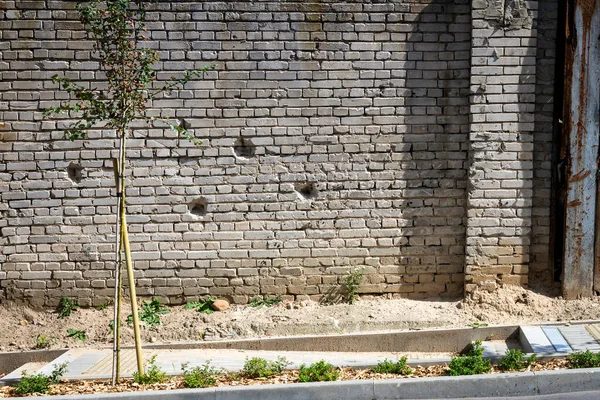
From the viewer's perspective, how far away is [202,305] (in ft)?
23.5

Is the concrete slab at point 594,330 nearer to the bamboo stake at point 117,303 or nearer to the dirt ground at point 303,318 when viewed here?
the dirt ground at point 303,318

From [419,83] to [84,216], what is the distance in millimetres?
3837

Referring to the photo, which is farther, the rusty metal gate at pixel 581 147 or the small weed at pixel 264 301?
the small weed at pixel 264 301

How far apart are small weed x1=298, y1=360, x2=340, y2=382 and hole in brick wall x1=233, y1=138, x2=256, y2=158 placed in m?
2.57

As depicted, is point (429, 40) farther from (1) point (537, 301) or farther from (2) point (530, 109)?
(1) point (537, 301)

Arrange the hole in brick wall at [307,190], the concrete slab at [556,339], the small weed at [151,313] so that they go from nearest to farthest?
the concrete slab at [556,339] < the small weed at [151,313] < the hole in brick wall at [307,190]

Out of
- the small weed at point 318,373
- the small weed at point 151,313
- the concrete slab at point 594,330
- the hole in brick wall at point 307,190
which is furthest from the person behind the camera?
the hole in brick wall at point 307,190

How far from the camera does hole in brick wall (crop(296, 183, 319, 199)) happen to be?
23.6 ft


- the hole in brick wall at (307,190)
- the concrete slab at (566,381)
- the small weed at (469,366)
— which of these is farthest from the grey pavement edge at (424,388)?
the hole in brick wall at (307,190)

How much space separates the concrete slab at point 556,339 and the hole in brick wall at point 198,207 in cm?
365

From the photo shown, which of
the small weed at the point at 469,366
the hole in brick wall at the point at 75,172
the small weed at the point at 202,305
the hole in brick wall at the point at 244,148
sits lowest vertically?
the small weed at the point at 469,366

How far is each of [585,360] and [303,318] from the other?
274cm

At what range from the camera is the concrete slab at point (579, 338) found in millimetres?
5910

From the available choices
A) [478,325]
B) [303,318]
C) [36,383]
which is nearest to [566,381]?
[478,325]
